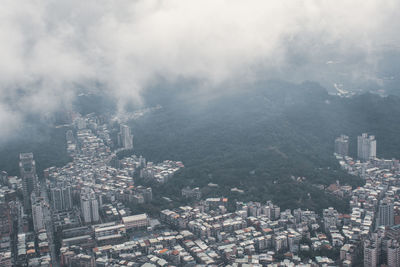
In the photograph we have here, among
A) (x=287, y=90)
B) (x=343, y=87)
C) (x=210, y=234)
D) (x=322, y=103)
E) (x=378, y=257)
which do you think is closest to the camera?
(x=378, y=257)

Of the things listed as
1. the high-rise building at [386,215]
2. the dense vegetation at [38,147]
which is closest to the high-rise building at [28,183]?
the dense vegetation at [38,147]

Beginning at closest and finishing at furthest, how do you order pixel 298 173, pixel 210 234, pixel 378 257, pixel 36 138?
pixel 378 257
pixel 210 234
pixel 298 173
pixel 36 138

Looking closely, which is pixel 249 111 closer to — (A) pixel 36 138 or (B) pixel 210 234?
(A) pixel 36 138

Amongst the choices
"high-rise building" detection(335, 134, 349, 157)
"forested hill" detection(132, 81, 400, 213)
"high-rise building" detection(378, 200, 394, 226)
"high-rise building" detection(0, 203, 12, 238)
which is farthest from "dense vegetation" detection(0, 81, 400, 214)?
"high-rise building" detection(0, 203, 12, 238)

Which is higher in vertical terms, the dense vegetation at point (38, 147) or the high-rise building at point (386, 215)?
the dense vegetation at point (38, 147)

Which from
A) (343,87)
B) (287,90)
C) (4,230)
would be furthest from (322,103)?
(4,230)

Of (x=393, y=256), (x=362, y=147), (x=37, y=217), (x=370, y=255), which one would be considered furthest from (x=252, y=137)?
(x=393, y=256)

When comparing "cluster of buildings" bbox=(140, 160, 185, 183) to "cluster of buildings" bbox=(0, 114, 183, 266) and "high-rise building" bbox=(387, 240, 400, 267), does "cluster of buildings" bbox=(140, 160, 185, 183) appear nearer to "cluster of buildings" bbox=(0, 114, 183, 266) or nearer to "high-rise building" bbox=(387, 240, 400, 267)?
"cluster of buildings" bbox=(0, 114, 183, 266)

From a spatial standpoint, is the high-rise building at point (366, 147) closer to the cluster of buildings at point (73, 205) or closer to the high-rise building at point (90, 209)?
the cluster of buildings at point (73, 205)
